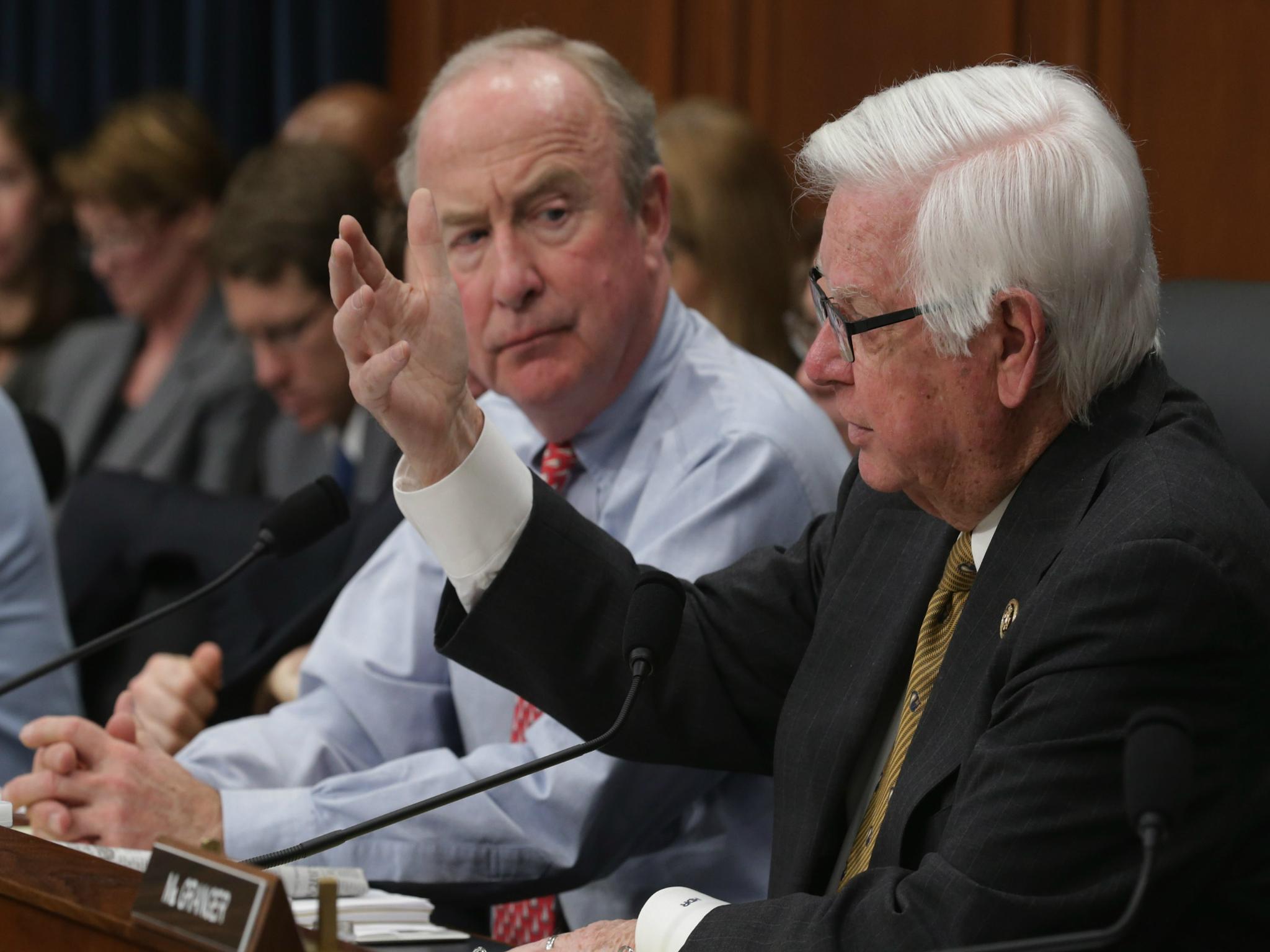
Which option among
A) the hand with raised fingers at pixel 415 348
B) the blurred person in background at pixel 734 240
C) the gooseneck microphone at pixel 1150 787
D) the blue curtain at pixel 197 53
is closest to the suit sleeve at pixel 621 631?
the hand with raised fingers at pixel 415 348

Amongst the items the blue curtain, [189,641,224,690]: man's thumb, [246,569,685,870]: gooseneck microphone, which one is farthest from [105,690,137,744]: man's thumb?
the blue curtain

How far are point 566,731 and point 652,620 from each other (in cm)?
42

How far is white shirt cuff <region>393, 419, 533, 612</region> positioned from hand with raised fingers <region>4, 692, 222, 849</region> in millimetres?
421

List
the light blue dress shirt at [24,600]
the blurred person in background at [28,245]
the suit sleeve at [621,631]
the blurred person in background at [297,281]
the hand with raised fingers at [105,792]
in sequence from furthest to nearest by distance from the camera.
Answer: the blurred person in background at [28,245] < the blurred person in background at [297,281] < the light blue dress shirt at [24,600] < the hand with raised fingers at [105,792] < the suit sleeve at [621,631]

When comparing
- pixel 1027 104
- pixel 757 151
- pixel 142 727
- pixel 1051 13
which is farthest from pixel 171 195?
pixel 1027 104

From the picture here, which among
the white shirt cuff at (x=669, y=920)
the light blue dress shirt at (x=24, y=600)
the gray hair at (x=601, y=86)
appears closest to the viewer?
the white shirt cuff at (x=669, y=920)

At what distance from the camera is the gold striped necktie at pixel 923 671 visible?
1.47 meters

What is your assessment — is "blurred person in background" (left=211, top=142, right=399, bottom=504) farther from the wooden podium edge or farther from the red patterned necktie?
the wooden podium edge

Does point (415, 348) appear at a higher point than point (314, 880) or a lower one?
higher

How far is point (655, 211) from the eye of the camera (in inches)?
85.6

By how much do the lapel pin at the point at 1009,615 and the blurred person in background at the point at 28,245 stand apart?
382 cm

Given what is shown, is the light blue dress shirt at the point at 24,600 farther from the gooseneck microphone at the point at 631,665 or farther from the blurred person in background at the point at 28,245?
the blurred person in background at the point at 28,245

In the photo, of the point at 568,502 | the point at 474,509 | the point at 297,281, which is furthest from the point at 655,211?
the point at 297,281

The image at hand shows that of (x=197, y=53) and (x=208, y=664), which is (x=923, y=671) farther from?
(x=197, y=53)
